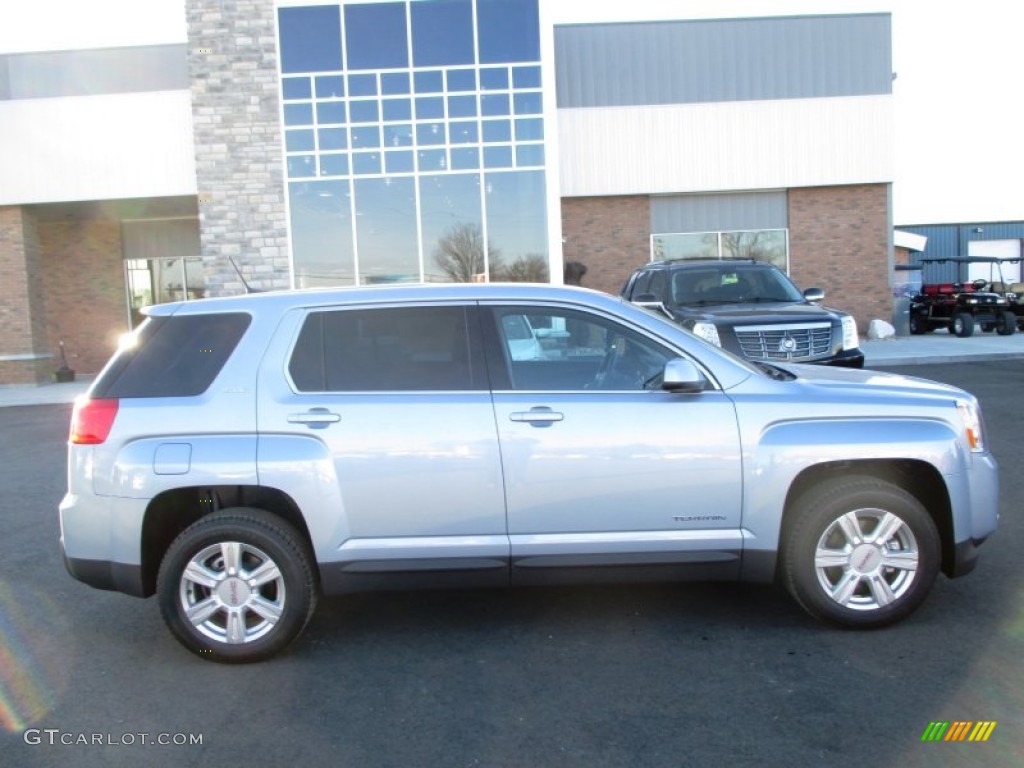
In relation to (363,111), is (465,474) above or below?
below

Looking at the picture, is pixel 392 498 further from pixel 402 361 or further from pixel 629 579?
pixel 629 579

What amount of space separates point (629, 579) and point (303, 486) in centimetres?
163

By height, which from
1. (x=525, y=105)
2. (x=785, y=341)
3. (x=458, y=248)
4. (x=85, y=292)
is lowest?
(x=785, y=341)

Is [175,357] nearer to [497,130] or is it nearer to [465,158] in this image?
[465,158]

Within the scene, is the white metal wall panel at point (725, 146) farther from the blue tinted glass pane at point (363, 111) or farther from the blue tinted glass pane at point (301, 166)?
the blue tinted glass pane at point (301, 166)

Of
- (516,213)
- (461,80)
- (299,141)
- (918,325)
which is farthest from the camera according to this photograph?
(918,325)

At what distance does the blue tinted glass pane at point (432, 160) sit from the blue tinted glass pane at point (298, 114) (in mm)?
2468

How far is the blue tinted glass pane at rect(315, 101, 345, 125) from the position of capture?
59.5ft

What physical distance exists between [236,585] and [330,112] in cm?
1556

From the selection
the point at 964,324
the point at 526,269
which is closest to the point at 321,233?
the point at 526,269

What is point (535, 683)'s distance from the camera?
3.97 metres

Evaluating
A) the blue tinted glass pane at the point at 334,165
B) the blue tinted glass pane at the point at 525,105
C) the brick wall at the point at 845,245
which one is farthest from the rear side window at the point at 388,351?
the brick wall at the point at 845,245

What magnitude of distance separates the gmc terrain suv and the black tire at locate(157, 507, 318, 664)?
5079 millimetres

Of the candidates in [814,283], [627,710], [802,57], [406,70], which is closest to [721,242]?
[814,283]
